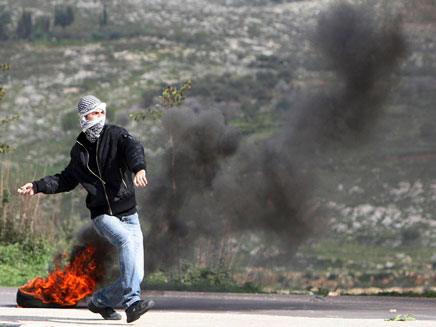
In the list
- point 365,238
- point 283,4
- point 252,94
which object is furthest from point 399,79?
point 283,4

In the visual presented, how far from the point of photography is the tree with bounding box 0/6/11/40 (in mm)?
97250

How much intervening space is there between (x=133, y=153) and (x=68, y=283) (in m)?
3.38

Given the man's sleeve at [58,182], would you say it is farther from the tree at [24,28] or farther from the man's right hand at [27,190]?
the tree at [24,28]

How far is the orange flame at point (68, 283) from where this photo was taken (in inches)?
472

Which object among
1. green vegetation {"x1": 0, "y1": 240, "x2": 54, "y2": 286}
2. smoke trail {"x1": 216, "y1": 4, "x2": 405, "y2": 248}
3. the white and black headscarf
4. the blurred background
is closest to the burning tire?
the white and black headscarf

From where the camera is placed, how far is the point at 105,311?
31.9ft

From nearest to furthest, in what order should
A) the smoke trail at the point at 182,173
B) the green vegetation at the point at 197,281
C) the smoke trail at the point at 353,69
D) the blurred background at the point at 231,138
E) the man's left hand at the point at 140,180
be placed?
the man's left hand at the point at 140,180 < the green vegetation at the point at 197,281 < the smoke trail at the point at 182,173 < the smoke trail at the point at 353,69 < the blurred background at the point at 231,138

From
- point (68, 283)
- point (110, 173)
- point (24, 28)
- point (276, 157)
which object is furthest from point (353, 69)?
point (24, 28)

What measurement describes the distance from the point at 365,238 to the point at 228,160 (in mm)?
48338

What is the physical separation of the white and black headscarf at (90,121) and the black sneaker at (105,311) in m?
1.53

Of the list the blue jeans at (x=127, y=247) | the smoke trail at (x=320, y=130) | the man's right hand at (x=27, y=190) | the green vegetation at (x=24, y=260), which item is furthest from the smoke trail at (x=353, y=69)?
the man's right hand at (x=27, y=190)

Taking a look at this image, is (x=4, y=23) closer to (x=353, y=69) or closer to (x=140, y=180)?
(x=353, y=69)

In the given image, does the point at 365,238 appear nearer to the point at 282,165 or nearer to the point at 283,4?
the point at 282,165

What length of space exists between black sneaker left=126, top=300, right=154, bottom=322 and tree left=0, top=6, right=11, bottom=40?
298 ft
